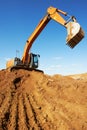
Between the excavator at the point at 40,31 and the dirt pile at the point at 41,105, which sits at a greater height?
the excavator at the point at 40,31

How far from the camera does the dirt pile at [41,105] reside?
11.5 m

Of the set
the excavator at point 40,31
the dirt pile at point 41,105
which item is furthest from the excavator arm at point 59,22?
the dirt pile at point 41,105

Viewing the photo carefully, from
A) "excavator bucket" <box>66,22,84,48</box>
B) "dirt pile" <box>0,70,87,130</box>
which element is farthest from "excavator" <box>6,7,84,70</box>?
"dirt pile" <box>0,70,87,130</box>

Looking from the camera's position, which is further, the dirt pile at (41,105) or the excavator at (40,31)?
the excavator at (40,31)

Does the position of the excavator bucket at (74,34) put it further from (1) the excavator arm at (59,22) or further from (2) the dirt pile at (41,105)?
(2) the dirt pile at (41,105)

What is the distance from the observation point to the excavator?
13352 mm

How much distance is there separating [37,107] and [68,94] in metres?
2.04

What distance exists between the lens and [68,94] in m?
14.2

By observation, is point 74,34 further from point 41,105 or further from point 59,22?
point 41,105

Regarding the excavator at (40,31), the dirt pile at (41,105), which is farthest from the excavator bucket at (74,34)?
the dirt pile at (41,105)

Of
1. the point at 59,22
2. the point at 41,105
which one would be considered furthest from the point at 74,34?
the point at 41,105

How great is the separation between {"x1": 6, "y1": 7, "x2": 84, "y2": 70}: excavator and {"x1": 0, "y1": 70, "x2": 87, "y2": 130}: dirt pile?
2.09 meters

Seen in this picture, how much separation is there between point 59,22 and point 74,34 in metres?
2.50

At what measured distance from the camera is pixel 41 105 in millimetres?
14352
